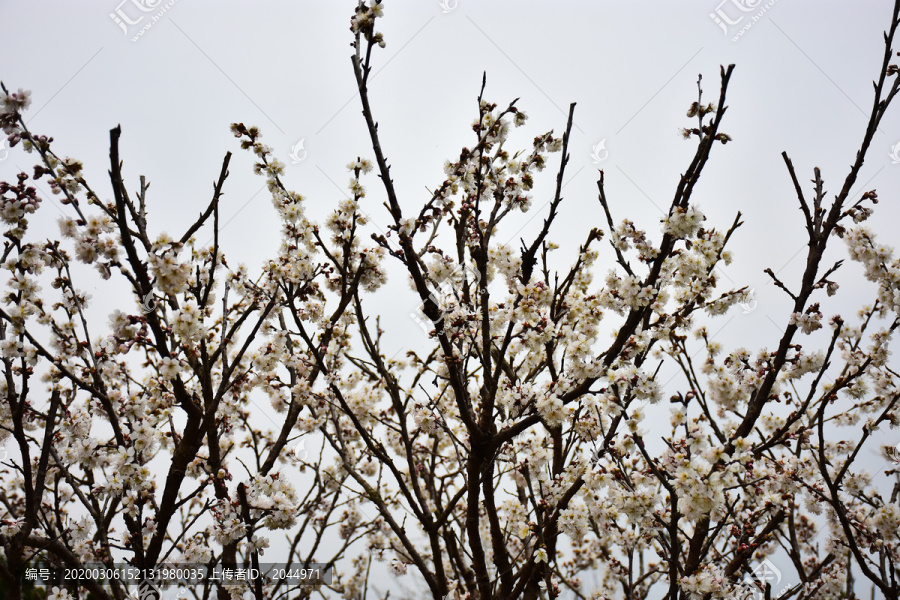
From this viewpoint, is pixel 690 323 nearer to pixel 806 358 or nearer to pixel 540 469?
pixel 806 358

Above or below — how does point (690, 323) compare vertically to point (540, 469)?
above

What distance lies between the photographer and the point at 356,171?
423cm

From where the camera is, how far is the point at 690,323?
13.9ft

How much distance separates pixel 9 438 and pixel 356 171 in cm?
373

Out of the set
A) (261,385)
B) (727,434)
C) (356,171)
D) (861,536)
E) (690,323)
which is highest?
(356,171)

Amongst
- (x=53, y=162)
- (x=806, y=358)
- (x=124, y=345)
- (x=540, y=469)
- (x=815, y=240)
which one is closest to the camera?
(x=124, y=345)

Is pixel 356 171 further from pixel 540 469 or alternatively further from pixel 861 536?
pixel 861 536

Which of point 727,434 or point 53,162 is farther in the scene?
point 727,434

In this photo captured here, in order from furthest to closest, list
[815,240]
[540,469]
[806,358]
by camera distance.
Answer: [540,469] → [806,358] → [815,240]

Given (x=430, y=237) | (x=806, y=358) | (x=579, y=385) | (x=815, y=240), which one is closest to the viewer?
(x=579, y=385)

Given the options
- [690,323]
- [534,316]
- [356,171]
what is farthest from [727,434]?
[356,171]

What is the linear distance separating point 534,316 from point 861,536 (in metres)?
3.43

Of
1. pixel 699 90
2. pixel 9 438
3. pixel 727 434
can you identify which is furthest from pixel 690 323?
pixel 9 438

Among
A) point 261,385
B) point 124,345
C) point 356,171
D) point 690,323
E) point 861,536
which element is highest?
point 356,171
